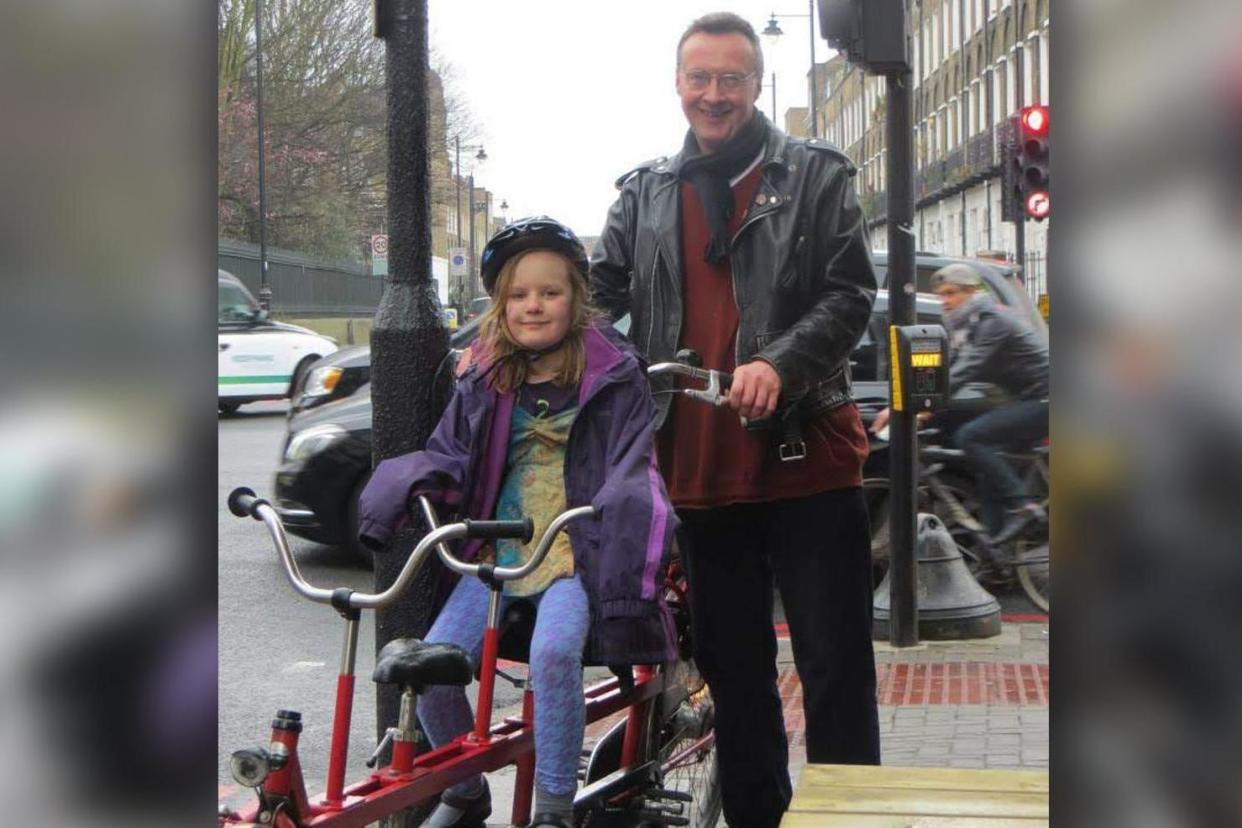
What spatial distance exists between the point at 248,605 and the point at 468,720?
20.1ft

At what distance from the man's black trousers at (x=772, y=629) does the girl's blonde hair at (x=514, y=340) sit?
1.56 ft

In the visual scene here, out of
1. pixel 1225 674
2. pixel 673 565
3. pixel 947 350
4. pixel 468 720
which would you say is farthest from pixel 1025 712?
pixel 1225 674

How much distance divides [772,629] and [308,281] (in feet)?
141

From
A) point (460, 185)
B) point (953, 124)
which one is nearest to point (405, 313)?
point (460, 185)

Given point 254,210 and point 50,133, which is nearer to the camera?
point 50,133

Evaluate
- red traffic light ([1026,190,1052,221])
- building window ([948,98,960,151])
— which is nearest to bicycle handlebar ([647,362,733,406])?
red traffic light ([1026,190,1052,221])

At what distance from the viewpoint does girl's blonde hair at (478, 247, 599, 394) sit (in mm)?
3424

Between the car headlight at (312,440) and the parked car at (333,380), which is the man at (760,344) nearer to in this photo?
the car headlight at (312,440)

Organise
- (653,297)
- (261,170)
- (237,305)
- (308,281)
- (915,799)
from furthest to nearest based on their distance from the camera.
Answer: (308,281)
(261,170)
(237,305)
(653,297)
(915,799)

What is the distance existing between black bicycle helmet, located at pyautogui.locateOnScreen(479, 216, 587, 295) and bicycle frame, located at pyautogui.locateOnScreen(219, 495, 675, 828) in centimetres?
63

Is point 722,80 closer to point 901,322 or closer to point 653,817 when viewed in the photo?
point 653,817

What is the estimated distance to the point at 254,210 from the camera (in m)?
43.2

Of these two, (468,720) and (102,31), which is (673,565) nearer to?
(468,720)

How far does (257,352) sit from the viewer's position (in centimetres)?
2347
